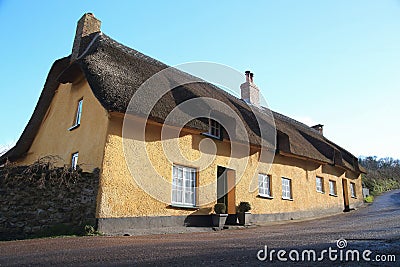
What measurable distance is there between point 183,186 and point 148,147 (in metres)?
1.99

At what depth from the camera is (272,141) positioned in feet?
45.9

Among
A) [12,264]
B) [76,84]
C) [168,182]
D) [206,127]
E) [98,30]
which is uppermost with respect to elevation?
[98,30]

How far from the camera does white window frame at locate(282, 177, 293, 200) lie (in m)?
14.8

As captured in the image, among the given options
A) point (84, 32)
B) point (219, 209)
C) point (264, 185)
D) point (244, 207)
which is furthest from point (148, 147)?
point (264, 185)

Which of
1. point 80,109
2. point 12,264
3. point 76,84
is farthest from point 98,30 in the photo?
point 12,264

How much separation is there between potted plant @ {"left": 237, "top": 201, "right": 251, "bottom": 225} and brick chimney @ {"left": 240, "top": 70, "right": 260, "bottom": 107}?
835 cm

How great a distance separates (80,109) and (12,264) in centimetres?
766

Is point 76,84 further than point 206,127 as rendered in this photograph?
Yes

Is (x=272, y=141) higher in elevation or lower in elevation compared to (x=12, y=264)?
higher

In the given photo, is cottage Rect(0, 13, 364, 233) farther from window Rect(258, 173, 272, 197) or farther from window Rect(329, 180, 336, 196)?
window Rect(329, 180, 336, 196)

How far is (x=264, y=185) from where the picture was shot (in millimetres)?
13781

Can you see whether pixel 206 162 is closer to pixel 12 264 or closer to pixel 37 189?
pixel 37 189

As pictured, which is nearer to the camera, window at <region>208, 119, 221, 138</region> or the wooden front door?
window at <region>208, 119, 221, 138</region>

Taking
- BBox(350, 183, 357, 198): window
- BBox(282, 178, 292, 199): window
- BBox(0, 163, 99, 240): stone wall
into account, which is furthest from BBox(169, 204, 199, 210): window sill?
BBox(350, 183, 357, 198): window
